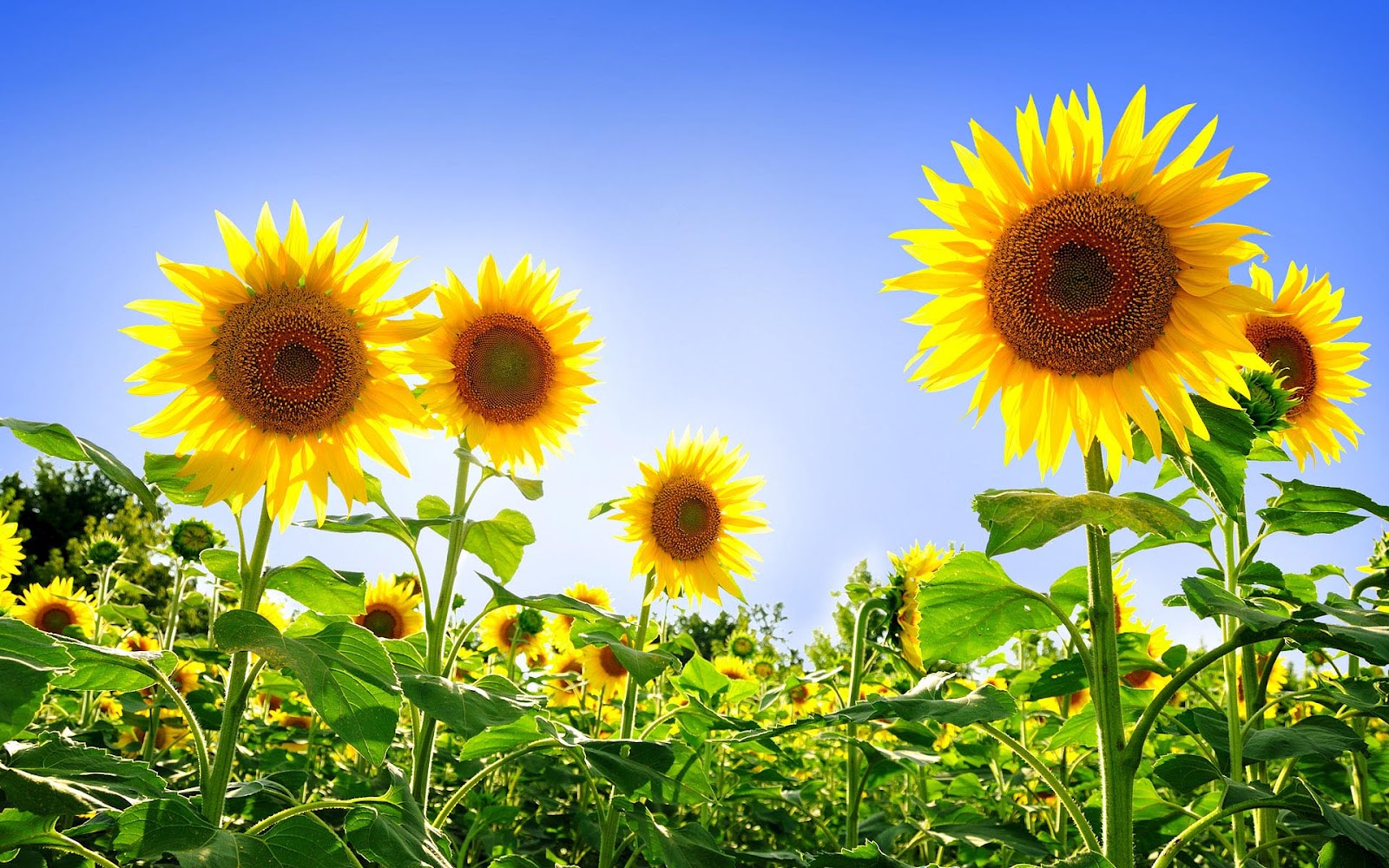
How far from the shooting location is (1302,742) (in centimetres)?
245

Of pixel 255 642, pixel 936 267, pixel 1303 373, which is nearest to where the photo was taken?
pixel 255 642

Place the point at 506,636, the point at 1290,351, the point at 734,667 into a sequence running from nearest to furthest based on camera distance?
1. the point at 1290,351
2. the point at 506,636
3. the point at 734,667

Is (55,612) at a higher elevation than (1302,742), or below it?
higher

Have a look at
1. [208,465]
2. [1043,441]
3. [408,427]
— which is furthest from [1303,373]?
[208,465]

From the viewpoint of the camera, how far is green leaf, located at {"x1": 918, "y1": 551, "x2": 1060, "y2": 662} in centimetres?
232

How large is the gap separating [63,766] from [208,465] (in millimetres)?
814

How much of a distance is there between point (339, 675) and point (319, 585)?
0.66m

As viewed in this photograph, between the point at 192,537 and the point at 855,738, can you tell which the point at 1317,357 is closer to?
the point at 855,738

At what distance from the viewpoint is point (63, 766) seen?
→ 225cm

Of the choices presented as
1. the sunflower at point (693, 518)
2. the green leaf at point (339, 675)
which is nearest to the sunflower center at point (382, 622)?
the sunflower at point (693, 518)

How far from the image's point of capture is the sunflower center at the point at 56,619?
646 cm

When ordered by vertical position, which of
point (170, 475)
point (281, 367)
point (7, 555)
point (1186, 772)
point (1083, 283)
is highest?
point (1083, 283)

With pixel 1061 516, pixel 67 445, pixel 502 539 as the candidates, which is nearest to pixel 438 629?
pixel 502 539

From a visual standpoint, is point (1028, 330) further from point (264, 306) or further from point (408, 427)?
point (264, 306)
